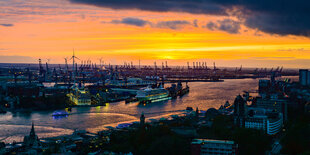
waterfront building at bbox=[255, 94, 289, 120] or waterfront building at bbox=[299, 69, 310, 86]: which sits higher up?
waterfront building at bbox=[299, 69, 310, 86]

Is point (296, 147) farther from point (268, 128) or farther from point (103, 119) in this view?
point (103, 119)

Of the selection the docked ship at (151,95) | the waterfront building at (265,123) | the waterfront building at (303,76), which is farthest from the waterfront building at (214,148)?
the waterfront building at (303,76)

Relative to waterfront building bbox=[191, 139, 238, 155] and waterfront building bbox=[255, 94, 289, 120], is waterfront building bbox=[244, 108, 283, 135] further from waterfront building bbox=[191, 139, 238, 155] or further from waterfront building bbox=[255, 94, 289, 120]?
waterfront building bbox=[191, 139, 238, 155]

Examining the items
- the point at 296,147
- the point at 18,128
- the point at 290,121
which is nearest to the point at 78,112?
the point at 18,128

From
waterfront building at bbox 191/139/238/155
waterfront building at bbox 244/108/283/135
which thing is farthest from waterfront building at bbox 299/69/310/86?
waterfront building at bbox 191/139/238/155

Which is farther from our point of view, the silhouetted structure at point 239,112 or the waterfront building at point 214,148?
the silhouetted structure at point 239,112

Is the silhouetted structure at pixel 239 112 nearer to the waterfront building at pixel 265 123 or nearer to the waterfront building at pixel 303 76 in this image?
the waterfront building at pixel 265 123
